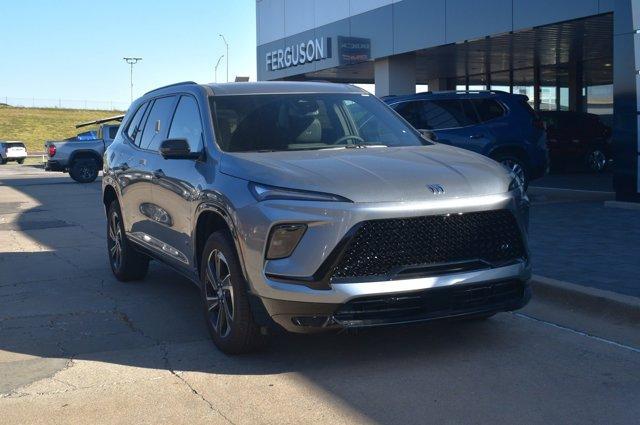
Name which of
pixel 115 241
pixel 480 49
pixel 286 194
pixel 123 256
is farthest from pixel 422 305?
pixel 480 49

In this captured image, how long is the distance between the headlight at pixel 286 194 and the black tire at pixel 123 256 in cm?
321

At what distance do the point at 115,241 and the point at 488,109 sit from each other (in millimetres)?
7609

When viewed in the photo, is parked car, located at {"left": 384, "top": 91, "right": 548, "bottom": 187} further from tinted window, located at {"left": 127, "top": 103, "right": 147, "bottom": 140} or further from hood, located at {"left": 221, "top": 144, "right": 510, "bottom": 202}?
hood, located at {"left": 221, "top": 144, "right": 510, "bottom": 202}

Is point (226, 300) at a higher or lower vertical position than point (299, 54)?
lower

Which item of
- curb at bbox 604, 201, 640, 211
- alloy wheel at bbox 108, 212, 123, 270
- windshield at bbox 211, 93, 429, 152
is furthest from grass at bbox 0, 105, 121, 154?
windshield at bbox 211, 93, 429, 152

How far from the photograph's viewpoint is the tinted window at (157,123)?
23.8 feet

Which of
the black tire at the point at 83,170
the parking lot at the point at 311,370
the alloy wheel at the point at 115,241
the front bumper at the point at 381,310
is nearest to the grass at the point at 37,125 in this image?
the black tire at the point at 83,170

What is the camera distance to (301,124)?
6.30 meters

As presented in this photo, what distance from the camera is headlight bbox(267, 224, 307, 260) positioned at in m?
4.87

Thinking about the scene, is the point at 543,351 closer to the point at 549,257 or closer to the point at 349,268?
the point at 349,268

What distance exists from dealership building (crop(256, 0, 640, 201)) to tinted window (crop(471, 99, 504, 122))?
74.9 inches

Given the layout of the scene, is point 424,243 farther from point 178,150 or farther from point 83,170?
point 83,170

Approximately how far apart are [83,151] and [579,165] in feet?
50.7

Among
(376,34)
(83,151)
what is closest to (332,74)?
(376,34)
